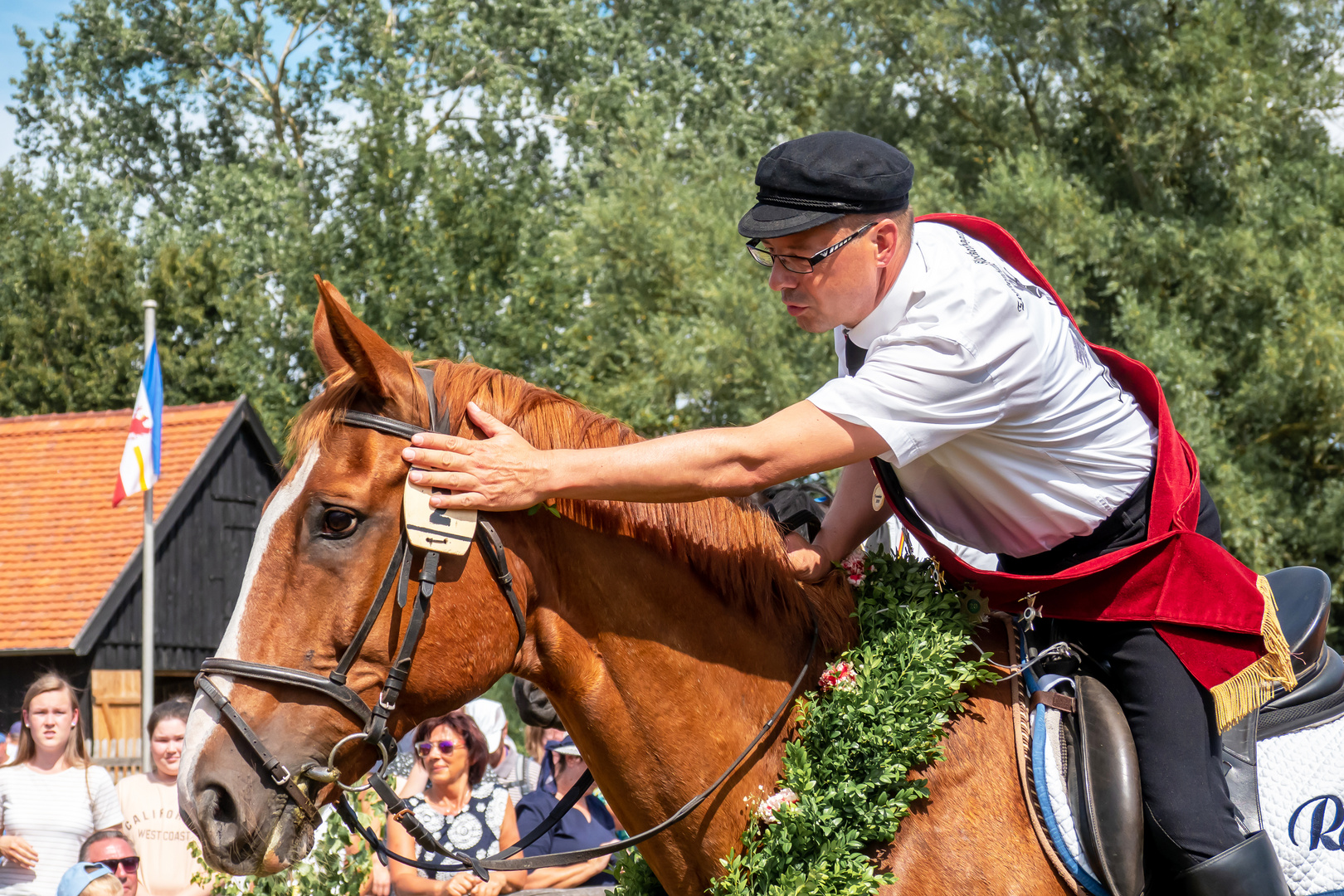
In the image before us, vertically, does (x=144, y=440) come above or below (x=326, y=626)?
below

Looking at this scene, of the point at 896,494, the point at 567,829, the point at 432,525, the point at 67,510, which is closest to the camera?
the point at 432,525

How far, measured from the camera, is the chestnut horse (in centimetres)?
258

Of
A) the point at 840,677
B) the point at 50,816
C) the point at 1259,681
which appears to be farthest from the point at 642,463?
the point at 50,816

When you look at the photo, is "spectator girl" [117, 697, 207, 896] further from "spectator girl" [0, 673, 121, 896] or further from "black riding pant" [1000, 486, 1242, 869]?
"black riding pant" [1000, 486, 1242, 869]

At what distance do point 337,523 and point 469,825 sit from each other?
Answer: 4552 millimetres

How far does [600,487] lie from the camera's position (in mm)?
2643

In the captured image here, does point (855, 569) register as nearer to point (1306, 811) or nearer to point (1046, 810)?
point (1046, 810)

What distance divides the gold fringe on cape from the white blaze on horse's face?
2.21m

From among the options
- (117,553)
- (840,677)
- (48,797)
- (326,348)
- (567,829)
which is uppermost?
(326,348)

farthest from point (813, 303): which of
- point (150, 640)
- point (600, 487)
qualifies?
point (150, 640)

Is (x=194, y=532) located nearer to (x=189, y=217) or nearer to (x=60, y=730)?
(x=60, y=730)

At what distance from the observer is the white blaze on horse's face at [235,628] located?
2516 millimetres

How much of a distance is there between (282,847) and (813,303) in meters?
1.77

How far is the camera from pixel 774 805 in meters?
2.83
